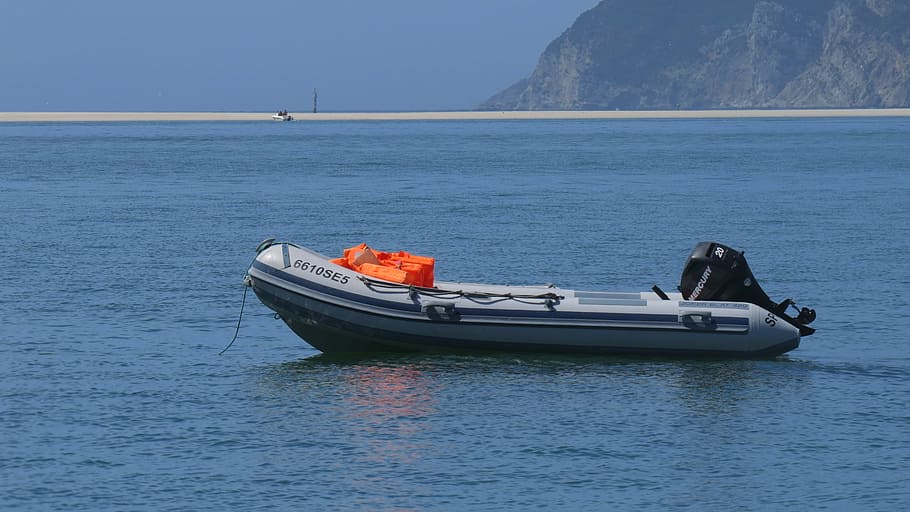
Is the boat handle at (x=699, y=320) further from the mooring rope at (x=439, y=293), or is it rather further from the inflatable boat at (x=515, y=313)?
the mooring rope at (x=439, y=293)

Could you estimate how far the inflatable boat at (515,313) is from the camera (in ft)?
61.8

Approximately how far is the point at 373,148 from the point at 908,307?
2825 inches

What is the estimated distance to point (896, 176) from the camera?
56844 millimetres

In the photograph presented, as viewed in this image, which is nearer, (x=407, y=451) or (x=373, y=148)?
(x=407, y=451)

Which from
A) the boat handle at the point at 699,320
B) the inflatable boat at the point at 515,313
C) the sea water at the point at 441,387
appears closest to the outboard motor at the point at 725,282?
the inflatable boat at the point at 515,313

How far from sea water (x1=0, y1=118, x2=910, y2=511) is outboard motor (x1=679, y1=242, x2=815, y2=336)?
0.92 meters

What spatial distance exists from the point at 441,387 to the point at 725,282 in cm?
434

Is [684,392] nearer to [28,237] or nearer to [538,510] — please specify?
[538,510]

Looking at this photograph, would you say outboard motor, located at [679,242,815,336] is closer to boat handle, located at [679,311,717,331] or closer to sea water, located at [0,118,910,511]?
boat handle, located at [679,311,717,331]

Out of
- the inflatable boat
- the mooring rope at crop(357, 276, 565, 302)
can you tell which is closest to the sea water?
the inflatable boat

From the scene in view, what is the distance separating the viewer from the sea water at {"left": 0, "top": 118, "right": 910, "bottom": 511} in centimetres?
1395

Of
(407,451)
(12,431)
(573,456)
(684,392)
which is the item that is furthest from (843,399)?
(12,431)

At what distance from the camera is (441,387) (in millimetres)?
17969

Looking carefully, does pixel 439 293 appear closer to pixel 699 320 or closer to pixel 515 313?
pixel 515 313
